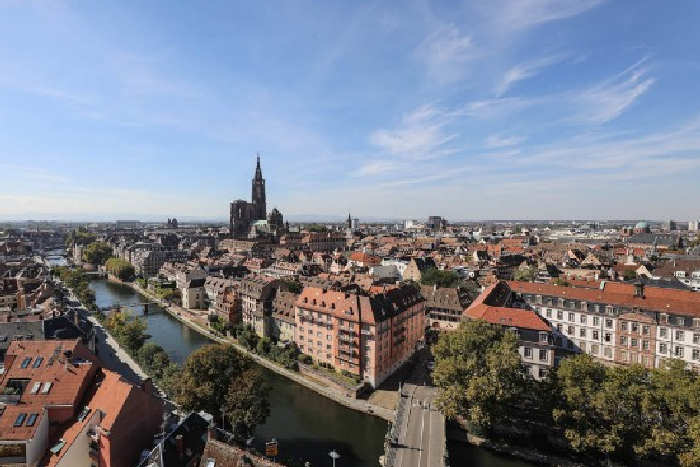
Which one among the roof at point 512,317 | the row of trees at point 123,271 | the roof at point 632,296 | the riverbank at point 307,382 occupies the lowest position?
the riverbank at point 307,382

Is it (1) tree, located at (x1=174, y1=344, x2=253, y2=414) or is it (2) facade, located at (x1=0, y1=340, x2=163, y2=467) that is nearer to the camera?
(2) facade, located at (x1=0, y1=340, x2=163, y2=467)

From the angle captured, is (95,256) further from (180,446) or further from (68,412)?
(180,446)

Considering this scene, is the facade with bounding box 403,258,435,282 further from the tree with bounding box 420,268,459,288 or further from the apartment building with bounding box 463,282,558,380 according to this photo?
the apartment building with bounding box 463,282,558,380

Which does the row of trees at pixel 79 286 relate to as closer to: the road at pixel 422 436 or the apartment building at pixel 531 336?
the road at pixel 422 436

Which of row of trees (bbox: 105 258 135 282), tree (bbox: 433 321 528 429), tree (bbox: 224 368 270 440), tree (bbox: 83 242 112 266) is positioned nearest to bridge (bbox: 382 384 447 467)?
tree (bbox: 433 321 528 429)

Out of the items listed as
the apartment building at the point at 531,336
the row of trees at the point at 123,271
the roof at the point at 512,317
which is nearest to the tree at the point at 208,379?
the apartment building at the point at 531,336

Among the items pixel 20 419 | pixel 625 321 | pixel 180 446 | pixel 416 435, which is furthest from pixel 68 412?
pixel 625 321
